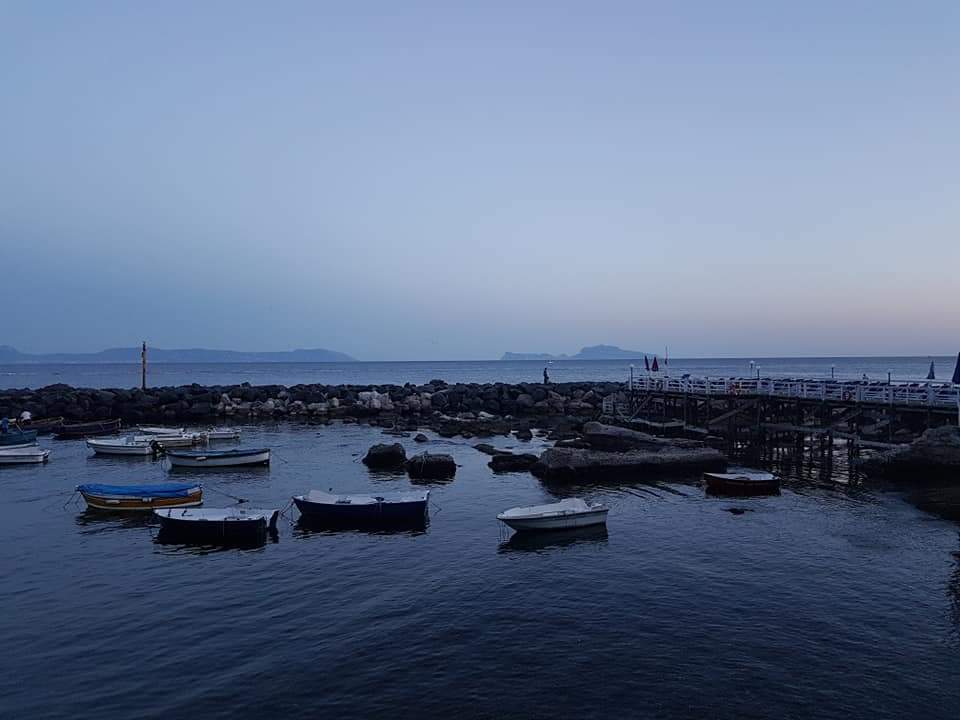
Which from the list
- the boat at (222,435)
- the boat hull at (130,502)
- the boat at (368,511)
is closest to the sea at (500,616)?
the boat hull at (130,502)

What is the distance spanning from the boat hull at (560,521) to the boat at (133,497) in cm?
1682

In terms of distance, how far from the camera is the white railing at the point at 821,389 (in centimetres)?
3812

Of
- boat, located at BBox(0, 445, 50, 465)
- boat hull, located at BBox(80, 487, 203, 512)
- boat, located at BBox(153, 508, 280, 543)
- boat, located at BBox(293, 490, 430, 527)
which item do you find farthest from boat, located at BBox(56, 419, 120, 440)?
boat, located at BBox(293, 490, 430, 527)

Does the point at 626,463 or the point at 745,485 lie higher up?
the point at 626,463

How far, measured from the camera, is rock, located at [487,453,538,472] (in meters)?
41.9

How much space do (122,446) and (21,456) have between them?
6.23 metres

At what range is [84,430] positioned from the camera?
199ft

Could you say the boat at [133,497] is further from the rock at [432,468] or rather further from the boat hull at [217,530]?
the rock at [432,468]

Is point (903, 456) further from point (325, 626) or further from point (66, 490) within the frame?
point (66, 490)

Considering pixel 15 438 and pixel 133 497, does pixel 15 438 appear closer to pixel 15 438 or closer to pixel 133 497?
pixel 15 438

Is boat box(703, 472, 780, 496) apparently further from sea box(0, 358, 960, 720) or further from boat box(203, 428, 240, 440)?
boat box(203, 428, 240, 440)

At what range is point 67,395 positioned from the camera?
79188 mm

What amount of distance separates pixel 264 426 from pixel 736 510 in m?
53.1

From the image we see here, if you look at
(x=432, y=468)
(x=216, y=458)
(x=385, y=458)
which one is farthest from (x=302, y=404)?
(x=432, y=468)
